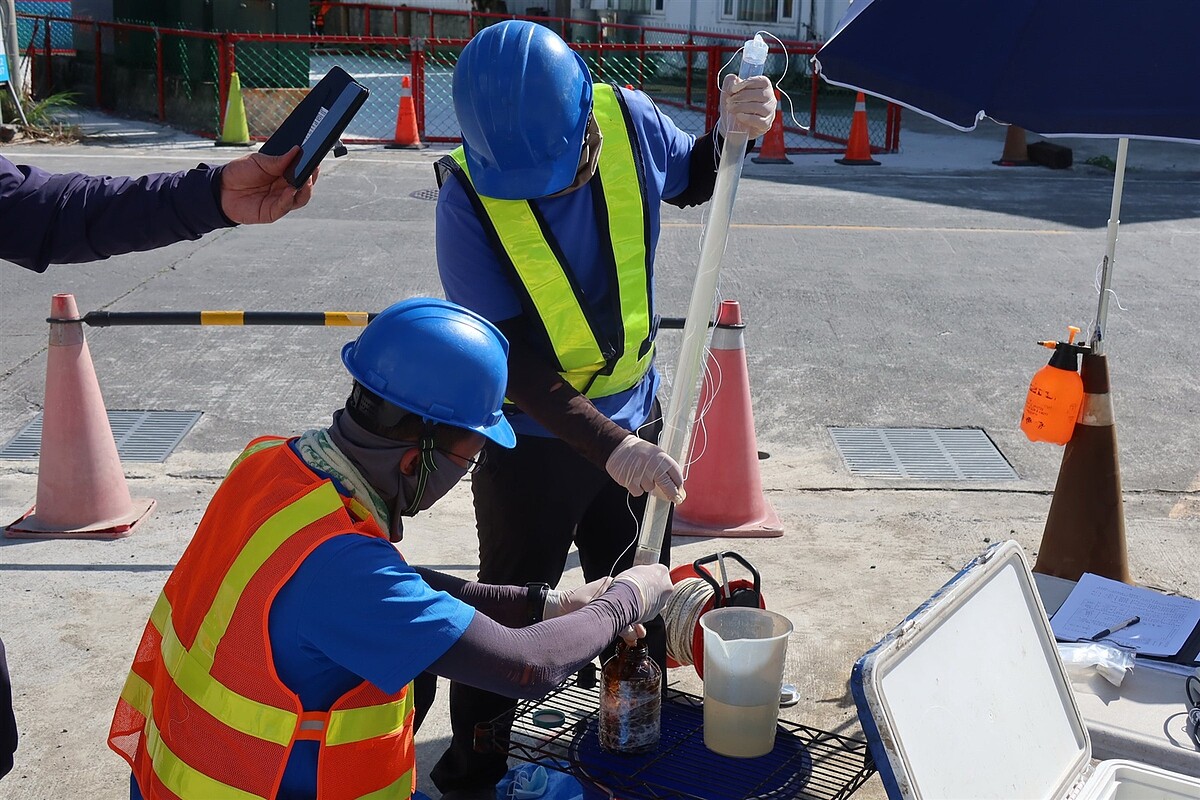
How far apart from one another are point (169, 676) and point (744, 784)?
1143mm

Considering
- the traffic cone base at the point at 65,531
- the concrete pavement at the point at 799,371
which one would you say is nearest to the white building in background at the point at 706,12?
the concrete pavement at the point at 799,371

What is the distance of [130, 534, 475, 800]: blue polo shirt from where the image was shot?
2115 mm

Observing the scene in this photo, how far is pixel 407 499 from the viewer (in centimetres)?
238

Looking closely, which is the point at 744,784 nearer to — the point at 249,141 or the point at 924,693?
the point at 924,693

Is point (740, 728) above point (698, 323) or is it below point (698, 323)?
below

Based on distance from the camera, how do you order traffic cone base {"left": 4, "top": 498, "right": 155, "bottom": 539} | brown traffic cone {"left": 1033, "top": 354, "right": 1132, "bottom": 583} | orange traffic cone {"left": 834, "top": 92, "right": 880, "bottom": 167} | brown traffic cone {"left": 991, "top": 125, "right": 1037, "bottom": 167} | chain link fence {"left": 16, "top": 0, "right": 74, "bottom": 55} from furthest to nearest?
chain link fence {"left": 16, "top": 0, "right": 74, "bottom": 55} < brown traffic cone {"left": 991, "top": 125, "right": 1037, "bottom": 167} < orange traffic cone {"left": 834, "top": 92, "right": 880, "bottom": 167} < traffic cone base {"left": 4, "top": 498, "right": 155, "bottom": 539} < brown traffic cone {"left": 1033, "top": 354, "right": 1132, "bottom": 583}

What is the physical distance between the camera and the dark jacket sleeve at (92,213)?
2.63 m

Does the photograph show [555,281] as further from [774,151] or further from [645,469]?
[774,151]

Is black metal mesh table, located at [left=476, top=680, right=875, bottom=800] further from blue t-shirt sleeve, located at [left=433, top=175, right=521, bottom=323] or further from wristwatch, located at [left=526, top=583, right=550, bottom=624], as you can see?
blue t-shirt sleeve, located at [left=433, top=175, right=521, bottom=323]

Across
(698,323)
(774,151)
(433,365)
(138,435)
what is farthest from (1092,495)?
(774,151)

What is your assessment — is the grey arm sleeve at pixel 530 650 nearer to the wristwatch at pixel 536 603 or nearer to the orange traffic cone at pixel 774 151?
the wristwatch at pixel 536 603

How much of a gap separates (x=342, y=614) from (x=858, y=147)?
44.3 feet

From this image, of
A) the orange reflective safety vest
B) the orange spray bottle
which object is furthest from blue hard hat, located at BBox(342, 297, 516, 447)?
the orange spray bottle

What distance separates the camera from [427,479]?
236cm
